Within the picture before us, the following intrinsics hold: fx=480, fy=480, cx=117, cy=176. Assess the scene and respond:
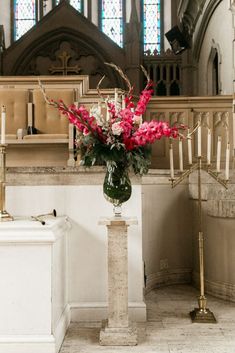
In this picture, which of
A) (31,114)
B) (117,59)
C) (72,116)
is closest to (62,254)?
(72,116)

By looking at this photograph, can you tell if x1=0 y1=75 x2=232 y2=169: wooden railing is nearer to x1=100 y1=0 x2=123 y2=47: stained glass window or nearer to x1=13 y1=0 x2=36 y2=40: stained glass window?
x1=100 y1=0 x2=123 y2=47: stained glass window

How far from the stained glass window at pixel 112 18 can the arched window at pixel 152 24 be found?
2.16 feet

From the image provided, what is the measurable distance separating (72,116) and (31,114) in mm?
3508

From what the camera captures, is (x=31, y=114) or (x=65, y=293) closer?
(x=65, y=293)

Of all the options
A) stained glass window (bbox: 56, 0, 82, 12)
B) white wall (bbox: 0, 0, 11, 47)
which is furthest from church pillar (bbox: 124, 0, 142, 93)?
white wall (bbox: 0, 0, 11, 47)

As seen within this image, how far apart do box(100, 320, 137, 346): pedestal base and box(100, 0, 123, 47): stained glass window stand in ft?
36.6

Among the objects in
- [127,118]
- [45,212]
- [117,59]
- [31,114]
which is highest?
[117,59]

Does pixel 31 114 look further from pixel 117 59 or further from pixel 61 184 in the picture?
pixel 117 59

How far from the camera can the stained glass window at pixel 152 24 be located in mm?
13016

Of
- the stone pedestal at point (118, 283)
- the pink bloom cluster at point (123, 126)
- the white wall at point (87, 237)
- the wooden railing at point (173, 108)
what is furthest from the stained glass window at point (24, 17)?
the stone pedestal at point (118, 283)

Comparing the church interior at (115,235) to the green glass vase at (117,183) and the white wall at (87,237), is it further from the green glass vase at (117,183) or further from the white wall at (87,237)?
the green glass vase at (117,183)

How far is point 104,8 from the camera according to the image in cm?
1323

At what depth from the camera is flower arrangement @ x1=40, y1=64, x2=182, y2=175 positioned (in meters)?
2.77

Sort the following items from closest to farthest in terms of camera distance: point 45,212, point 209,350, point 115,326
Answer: point 209,350
point 115,326
point 45,212
